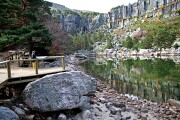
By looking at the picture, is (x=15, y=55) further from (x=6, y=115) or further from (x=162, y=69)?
(x=162, y=69)

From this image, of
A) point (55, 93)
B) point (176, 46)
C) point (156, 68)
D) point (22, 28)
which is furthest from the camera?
point (176, 46)

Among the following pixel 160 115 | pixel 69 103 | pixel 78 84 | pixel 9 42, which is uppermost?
pixel 9 42

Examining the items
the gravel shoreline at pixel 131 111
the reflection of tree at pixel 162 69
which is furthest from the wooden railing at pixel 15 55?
the reflection of tree at pixel 162 69

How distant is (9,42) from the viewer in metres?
18.6

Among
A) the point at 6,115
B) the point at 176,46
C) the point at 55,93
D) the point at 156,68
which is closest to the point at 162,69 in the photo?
the point at 156,68

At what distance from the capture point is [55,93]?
11.7m

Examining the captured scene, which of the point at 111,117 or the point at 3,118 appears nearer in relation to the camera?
the point at 3,118

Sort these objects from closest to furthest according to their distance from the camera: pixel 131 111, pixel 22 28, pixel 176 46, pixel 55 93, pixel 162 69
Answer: pixel 55 93 → pixel 131 111 → pixel 22 28 → pixel 162 69 → pixel 176 46

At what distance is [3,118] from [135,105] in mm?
9672

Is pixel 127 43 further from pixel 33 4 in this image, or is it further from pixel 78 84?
pixel 78 84

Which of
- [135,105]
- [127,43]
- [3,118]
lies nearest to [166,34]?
[127,43]

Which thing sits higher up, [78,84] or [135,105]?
[78,84]

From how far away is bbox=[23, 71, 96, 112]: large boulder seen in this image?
11.5 metres

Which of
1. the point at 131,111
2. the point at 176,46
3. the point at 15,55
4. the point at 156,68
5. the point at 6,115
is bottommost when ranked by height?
the point at 131,111
